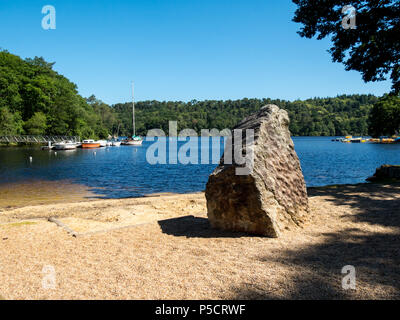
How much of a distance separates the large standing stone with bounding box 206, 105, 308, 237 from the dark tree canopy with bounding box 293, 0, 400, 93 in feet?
26.3

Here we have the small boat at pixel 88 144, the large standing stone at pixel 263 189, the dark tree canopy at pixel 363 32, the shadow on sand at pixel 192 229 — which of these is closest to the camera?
the large standing stone at pixel 263 189

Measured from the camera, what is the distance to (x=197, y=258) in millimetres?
5086

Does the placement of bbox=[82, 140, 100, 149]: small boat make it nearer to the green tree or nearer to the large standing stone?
the green tree

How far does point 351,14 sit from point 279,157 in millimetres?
9020

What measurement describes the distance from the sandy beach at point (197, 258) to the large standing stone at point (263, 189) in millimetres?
296

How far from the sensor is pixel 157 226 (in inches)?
284

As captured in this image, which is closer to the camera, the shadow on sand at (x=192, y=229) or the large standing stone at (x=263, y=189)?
the large standing stone at (x=263, y=189)

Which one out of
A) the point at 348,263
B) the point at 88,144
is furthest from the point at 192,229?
the point at 88,144

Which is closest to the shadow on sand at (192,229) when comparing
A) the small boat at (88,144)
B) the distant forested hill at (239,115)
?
the small boat at (88,144)

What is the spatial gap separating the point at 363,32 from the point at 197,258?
12129 mm

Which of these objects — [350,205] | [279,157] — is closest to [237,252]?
[279,157]

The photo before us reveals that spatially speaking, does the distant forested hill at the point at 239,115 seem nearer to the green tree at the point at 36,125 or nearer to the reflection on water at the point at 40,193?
the green tree at the point at 36,125

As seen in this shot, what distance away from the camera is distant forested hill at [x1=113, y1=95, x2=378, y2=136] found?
5635 inches

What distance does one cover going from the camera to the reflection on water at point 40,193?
48.6 feet
